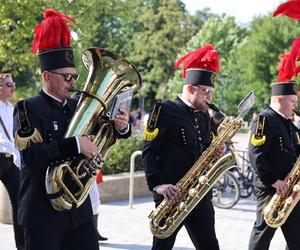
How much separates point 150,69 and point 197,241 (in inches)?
1960

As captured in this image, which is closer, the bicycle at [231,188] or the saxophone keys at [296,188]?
the saxophone keys at [296,188]

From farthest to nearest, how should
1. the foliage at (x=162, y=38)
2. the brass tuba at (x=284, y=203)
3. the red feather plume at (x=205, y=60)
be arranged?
the foliage at (x=162, y=38) → the brass tuba at (x=284, y=203) → the red feather plume at (x=205, y=60)

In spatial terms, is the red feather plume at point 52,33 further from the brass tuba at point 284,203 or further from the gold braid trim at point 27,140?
the brass tuba at point 284,203

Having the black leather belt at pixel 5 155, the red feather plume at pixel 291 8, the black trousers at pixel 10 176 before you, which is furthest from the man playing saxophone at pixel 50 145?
the black leather belt at pixel 5 155

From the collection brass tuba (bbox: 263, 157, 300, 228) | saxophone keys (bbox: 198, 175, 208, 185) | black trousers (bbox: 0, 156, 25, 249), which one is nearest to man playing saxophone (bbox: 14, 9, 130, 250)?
saxophone keys (bbox: 198, 175, 208, 185)

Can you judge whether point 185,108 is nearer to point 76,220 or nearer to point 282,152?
point 282,152

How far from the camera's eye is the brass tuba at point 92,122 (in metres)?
4.01

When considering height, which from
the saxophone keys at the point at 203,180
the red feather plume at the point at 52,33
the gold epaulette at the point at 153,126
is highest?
the red feather plume at the point at 52,33

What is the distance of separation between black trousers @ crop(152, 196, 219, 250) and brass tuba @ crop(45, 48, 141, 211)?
3.90 ft

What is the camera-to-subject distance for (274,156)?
5.84 metres

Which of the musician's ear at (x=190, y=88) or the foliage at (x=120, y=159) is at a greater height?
A: the musician's ear at (x=190, y=88)

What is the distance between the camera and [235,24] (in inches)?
2247

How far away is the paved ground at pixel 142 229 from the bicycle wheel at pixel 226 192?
0.16 m

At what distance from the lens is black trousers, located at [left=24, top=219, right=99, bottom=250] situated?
4.08 metres
